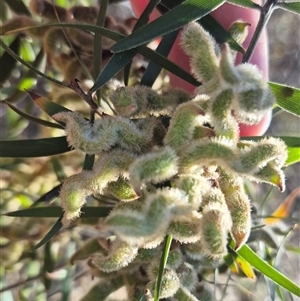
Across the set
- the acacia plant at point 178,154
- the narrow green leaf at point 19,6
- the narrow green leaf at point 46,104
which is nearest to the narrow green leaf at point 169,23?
the acacia plant at point 178,154

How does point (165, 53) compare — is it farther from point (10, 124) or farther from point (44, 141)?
point (10, 124)

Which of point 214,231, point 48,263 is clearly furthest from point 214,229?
point 48,263

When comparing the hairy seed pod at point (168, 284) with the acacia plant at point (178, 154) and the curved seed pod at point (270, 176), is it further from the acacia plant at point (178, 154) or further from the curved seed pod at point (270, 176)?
the curved seed pod at point (270, 176)

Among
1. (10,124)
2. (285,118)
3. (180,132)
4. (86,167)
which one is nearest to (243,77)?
(180,132)

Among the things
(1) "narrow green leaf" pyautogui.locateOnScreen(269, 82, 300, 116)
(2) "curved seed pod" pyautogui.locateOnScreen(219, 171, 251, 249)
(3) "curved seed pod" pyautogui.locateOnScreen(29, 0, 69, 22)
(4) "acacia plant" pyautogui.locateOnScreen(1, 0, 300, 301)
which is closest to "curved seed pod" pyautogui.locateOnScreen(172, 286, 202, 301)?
(4) "acacia plant" pyautogui.locateOnScreen(1, 0, 300, 301)

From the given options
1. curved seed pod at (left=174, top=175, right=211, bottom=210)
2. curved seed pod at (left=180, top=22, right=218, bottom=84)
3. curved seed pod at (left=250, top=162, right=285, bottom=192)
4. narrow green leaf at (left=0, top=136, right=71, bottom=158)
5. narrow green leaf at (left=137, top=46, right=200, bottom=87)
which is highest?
curved seed pod at (left=180, top=22, right=218, bottom=84)

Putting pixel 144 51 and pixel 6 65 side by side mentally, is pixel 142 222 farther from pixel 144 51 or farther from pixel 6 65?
pixel 6 65

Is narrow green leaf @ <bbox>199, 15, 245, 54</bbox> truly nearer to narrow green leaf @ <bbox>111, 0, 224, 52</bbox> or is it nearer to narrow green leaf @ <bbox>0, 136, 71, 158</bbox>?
narrow green leaf @ <bbox>111, 0, 224, 52</bbox>
